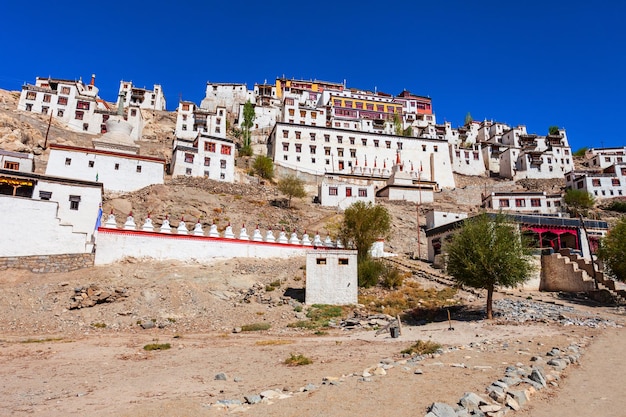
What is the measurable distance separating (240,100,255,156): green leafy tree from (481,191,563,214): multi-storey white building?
4105 centimetres

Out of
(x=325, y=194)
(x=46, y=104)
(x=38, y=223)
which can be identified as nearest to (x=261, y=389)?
(x=38, y=223)

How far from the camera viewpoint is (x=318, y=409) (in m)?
9.23

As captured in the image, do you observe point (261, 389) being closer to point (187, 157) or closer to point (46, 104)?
point (187, 157)

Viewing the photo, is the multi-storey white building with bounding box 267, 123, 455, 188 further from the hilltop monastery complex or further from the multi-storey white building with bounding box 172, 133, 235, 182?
the multi-storey white building with bounding box 172, 133, 235, 182

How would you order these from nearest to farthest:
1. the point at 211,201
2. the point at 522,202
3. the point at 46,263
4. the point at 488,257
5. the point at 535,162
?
the point at 488,257 → the point at 46,263 → the point at 211,201 → the point at 522,202 → the point at 535,162

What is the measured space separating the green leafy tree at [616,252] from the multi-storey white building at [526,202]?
3535 centimetres

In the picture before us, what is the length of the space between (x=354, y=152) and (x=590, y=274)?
5019cm

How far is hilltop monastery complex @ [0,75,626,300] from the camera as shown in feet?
107

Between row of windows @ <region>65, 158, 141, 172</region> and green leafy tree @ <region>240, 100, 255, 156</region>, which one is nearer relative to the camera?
row of windows @ <region>65, 158, 141, 172</region>

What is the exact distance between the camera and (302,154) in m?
75.6

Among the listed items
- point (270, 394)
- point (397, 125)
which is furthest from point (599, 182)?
point (270, 394)

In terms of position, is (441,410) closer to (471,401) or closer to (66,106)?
(471,401)

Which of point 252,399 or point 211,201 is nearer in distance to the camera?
point 252,399

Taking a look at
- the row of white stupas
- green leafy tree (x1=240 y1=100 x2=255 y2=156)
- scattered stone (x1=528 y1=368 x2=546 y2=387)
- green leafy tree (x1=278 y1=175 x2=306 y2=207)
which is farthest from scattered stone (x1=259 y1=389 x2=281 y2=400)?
green leafy tree (x1=240 y1=100 x2=255 y2=156)
